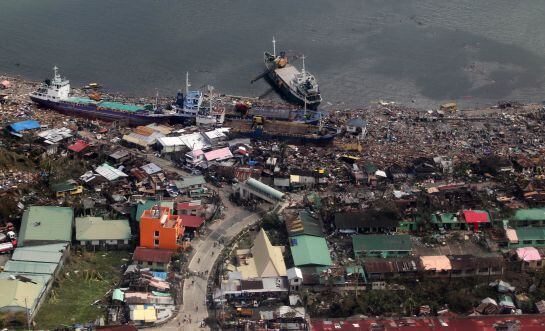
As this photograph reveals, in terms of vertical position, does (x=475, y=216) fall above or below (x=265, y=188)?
below

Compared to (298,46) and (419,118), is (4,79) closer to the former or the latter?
(298,46)

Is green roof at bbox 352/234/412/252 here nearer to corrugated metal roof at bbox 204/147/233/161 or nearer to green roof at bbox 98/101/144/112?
corrugated metal roof at bbox 204/147/233/161

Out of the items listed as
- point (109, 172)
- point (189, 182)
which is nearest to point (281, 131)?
point (189, 182)

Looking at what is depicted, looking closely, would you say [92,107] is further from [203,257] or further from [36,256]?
[203,257]

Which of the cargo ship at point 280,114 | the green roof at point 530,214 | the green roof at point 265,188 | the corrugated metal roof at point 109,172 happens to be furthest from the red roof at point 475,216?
the corrugated metal roof at point 109,172

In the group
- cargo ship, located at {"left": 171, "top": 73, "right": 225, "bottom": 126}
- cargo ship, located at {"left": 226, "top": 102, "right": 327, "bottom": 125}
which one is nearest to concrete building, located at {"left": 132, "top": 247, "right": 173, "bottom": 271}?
cargo ship, located at {"left": 171, "top": 73, "right": 225, "bottom": 126}

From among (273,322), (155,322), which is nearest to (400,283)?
(273,322)

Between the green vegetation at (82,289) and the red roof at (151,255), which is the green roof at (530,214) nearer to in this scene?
the red roof at (151,255)
